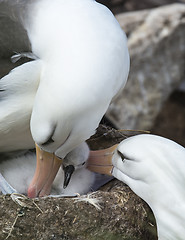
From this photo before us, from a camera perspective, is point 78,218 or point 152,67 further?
point 152,67

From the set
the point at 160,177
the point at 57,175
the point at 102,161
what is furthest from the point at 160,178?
the point at 57,175

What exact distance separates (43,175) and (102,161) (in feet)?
1.50

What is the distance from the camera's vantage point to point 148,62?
27.3ft

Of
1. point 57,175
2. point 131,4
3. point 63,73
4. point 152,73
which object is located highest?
point 63,73

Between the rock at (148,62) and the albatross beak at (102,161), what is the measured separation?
3469 millimetres

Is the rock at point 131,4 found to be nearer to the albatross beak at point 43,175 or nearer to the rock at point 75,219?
the albatross beak at point 43,175

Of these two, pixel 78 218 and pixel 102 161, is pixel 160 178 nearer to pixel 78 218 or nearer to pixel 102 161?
pixel 78 218

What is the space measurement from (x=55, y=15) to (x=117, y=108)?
171 inches

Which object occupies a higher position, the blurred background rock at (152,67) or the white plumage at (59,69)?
the white plumage at (59,69)

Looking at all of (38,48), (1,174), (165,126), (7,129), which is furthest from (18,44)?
(165,126)

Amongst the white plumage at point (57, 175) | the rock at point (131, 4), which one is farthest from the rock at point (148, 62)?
the white plumage at point (57, 175)

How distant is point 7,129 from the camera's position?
13.0 feet

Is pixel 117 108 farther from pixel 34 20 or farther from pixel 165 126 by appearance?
pixel 34 20

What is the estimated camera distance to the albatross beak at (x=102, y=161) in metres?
4.31
